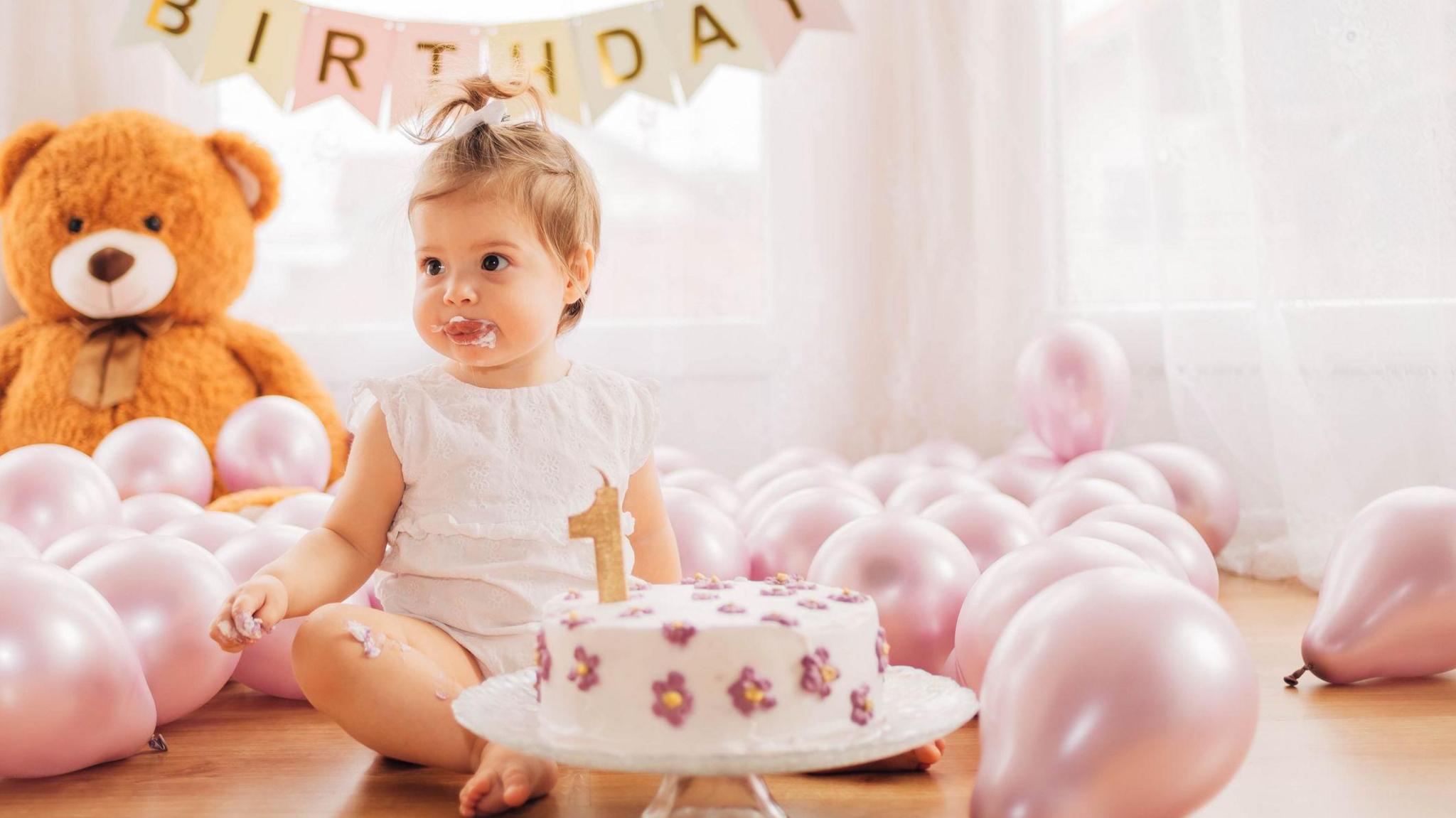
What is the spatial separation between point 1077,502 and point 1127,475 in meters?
0.15

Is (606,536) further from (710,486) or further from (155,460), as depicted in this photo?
(155,460)

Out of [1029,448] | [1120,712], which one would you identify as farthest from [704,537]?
[1029,448]

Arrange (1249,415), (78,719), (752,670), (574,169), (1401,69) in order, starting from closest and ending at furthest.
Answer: (752,670)
(78,719)
(574,169)
(1401,69)
(1249,415)

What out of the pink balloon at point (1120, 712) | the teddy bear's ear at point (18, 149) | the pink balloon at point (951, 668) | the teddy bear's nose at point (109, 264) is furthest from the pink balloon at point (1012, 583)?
the teddy bear's ear at point (18, 149)

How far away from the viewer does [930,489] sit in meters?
1.65

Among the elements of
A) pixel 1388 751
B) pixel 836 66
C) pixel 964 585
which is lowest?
pixel 1388 751

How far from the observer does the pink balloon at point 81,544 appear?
51.6 inches

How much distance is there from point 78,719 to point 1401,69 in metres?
1.64

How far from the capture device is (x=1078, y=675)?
83 cm

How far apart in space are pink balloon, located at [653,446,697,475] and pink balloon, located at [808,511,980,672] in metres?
0.74

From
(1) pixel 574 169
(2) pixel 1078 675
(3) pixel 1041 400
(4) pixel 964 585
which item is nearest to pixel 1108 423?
(3) pixel 1041 400

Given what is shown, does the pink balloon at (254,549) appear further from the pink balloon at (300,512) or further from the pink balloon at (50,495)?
the pink balloon at (50,495)

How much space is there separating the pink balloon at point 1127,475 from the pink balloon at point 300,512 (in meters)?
0.86

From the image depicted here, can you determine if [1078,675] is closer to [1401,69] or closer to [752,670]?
[752,670]
